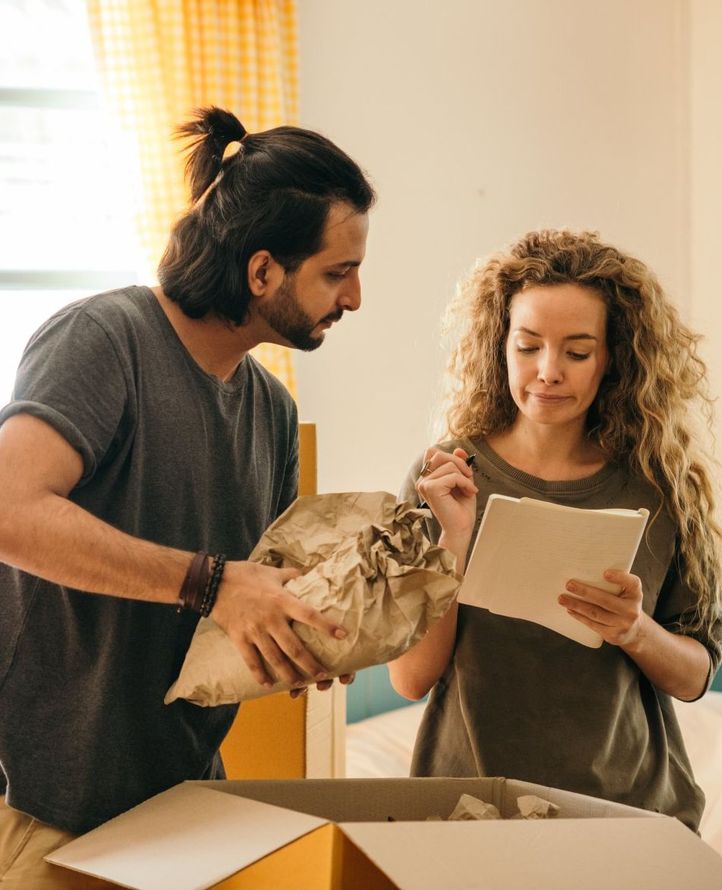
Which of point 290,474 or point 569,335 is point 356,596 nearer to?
point 290,474

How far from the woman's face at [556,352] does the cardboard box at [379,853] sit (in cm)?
69

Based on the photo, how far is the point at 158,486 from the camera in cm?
115

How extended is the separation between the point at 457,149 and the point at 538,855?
9.32ft

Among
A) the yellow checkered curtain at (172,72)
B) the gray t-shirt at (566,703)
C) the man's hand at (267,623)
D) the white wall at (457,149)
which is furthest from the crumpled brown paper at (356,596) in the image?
the white wall at (457,149)

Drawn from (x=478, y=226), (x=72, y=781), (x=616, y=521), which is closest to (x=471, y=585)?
(x=616, y=521)

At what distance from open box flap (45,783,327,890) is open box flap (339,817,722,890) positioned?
69 mm

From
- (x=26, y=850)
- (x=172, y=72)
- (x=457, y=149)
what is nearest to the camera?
(x=26, y=850)

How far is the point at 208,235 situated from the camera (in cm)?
130

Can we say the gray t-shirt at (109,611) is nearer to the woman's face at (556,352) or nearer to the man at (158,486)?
the man at (158,486)

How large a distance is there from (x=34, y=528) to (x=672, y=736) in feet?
3.26

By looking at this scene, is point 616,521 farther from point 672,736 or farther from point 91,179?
point 91,179

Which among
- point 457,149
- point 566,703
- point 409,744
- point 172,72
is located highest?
point 172,72

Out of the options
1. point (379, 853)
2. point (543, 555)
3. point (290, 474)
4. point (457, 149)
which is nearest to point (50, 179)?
point (457, 149)

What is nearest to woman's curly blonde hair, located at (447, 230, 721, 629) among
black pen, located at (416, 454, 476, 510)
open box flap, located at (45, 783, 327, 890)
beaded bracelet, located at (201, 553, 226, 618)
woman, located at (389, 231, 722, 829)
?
woman, located at (389, 231, 722, 829)
